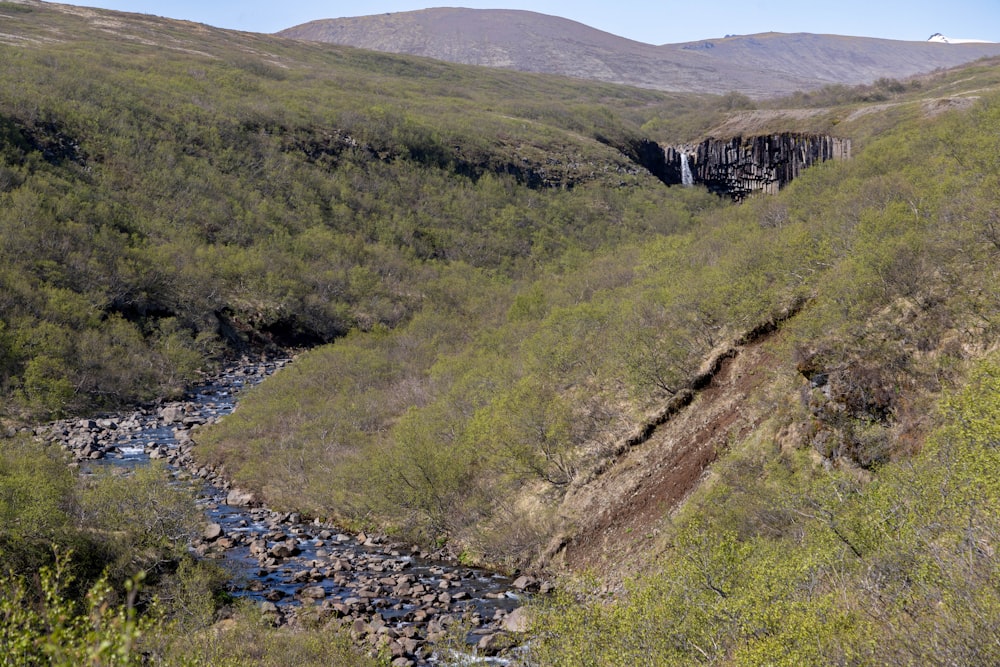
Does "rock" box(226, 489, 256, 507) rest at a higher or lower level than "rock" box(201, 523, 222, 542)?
lower

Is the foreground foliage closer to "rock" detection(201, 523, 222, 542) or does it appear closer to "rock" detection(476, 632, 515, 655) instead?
"rock" detection(476, 632, 515, 655)

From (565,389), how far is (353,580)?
10.7 m

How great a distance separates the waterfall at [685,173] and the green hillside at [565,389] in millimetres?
33833

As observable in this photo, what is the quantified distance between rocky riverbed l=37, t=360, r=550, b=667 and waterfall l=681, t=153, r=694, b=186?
97479 mm

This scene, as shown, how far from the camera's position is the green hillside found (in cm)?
1052

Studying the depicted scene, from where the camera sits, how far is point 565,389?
26438 millimetres

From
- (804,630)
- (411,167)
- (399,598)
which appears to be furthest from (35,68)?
(804,630)

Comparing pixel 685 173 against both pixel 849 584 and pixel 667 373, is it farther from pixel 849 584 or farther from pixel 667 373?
pixel 849 584

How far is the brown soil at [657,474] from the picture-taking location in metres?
19.5

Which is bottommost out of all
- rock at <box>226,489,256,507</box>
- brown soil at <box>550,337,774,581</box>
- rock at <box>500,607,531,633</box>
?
rock at <box>226,489,256,507</box>

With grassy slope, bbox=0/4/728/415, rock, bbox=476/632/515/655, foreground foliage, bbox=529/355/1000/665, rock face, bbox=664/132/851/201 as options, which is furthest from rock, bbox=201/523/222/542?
rock face, bbox=664/132/851/201

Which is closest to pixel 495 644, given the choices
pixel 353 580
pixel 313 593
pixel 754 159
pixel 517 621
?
pixel 517 621

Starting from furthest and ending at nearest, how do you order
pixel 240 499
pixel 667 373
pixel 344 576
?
pixel 240 499, pixel 667 373, pixel 344 576

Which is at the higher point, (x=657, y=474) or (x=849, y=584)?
(x=849, y=584)
